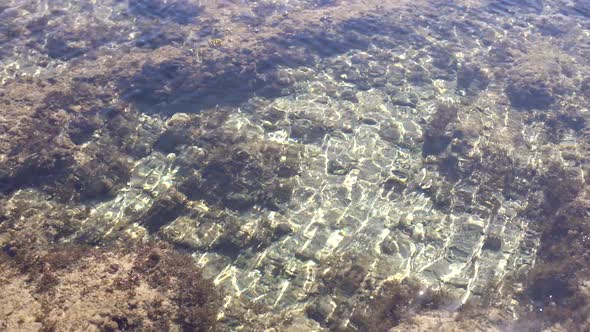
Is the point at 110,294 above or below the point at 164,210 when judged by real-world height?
above

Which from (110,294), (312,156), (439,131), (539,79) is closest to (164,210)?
(110,294)

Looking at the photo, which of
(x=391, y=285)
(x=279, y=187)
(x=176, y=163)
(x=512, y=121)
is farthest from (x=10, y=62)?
(x=512, y=121)

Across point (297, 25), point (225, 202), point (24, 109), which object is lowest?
point (225, 202)

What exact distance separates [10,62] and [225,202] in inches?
320

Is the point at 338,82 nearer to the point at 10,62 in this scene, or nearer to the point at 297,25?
the point at 297,25

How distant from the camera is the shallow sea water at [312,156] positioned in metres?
6.47

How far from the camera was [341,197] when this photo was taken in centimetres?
812

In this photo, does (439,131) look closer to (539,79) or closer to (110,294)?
(539,79)

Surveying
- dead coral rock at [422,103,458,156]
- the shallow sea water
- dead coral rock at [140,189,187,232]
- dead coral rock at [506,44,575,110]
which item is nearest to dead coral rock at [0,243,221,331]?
the shallow sea water

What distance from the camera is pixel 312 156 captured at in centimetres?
905

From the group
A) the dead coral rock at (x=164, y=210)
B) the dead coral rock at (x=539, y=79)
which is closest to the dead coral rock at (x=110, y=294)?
the dead coral rock at (x=164, y=210)

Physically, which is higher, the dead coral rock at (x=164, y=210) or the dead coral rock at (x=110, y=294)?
the dead coral rock at (x=110, y=294)

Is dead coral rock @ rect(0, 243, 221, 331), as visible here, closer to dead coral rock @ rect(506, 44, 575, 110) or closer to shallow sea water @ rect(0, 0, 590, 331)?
shallow sea water @ rect(0, 0, 590, 331)

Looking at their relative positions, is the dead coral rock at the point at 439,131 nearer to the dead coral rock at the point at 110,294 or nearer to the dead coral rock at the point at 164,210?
the dead coral rock at the point at 164,210
